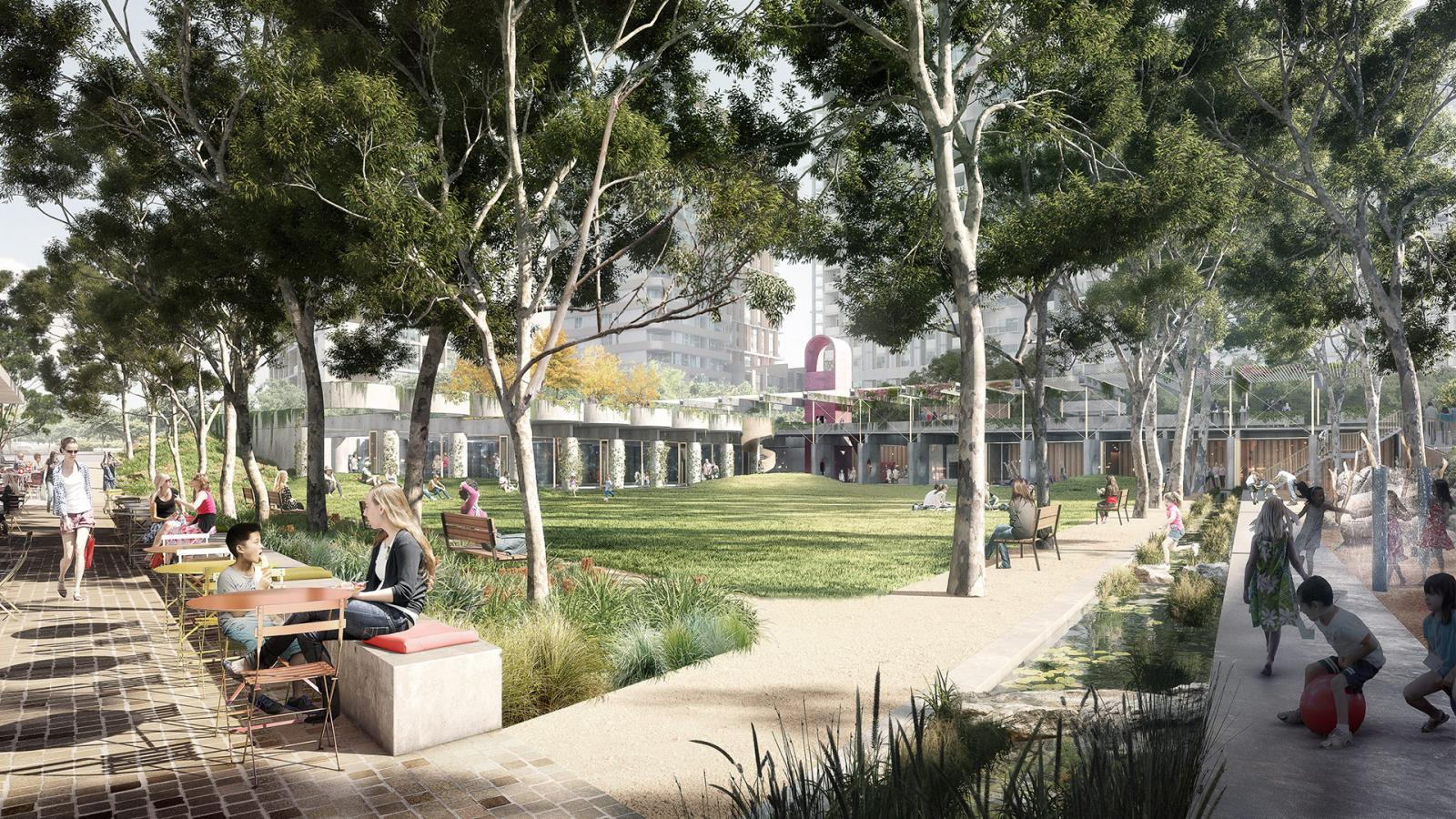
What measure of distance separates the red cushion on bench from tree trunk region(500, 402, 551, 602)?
3.02m

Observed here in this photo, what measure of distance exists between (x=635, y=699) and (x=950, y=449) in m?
60.8

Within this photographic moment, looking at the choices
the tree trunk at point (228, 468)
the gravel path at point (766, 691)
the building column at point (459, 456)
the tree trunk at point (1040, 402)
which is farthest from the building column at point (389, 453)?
the gravel path at point (766, 691)

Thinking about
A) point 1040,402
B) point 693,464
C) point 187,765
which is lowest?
point 187,765

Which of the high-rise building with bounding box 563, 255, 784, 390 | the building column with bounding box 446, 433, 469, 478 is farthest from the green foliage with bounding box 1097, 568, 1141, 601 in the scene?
the high-rise building with bounding box 563, 255, 784, 390

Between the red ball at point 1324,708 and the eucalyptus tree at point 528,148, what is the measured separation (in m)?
5.80

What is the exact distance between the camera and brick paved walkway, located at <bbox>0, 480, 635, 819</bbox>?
4.44 meters

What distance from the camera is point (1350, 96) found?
1866 cm

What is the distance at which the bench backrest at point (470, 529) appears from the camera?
12.7 m

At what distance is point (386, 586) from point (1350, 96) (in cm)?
2081

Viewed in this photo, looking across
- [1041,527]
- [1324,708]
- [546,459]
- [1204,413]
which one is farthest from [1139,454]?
[546,459]

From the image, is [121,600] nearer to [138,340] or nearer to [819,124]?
[819,124]

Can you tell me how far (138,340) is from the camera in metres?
25.0

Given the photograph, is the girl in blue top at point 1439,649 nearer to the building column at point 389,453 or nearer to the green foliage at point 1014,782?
the green foliage at point 1014,782

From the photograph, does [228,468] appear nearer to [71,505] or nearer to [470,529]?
[71,505]
